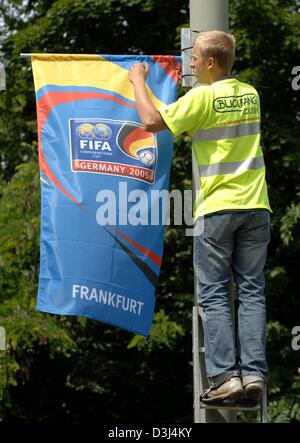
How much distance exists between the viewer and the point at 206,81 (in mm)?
5223

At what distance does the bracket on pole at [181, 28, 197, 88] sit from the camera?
219 inches

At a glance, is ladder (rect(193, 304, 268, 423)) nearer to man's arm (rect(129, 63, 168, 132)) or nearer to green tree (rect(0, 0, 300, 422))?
man's arm (rect(129, 63, 168, 132))

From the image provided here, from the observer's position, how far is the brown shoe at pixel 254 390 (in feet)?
15.8

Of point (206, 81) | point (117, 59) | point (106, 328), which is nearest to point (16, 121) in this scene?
point (106, 328)

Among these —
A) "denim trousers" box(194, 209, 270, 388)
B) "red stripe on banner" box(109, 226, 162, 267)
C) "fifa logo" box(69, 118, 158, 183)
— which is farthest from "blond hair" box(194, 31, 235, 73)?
"red stripe on banner" box(109, 226, 162, 267)

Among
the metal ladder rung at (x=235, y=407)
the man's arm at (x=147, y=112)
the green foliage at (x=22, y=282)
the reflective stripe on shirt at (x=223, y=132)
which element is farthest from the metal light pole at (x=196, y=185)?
the green foliage at (x=22, y=282)

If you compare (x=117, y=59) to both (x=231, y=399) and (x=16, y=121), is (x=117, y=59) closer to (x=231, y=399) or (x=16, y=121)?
(x=231, y=399)

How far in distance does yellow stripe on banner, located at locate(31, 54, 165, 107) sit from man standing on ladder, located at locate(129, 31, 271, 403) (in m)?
1.03

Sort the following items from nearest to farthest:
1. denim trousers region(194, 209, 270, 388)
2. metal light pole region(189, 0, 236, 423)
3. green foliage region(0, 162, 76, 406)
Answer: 1. denim trousers region(194, 209, 270, 388)
2. metal light pole region(189, 0, 236, 423)
3. green foliage region(0, 162, 76, 406)

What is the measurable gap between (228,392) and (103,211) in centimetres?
153

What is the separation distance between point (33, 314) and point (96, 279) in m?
6.42

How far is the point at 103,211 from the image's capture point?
19.4ft

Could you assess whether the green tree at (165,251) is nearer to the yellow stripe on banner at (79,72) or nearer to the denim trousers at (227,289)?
the yellow stripe on banner at (79,72)
